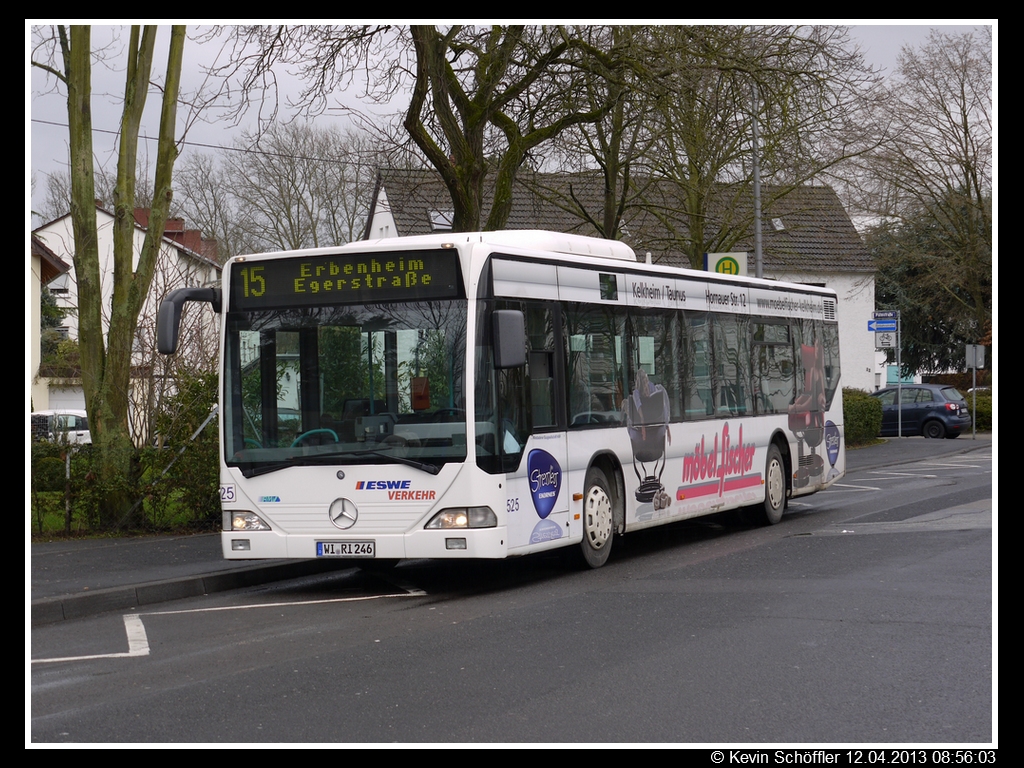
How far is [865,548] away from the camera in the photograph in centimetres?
1291

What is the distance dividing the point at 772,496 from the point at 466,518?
6.94 metres

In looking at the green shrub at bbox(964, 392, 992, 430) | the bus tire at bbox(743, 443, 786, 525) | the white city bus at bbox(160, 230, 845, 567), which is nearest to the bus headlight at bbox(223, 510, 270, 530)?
the white city bus at bbox(160, 230, 845, 567)

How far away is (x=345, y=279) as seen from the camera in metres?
10.8

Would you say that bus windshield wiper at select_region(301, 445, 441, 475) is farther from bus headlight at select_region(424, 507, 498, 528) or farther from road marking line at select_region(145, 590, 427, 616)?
road marking line at select_region(145, 590, 427, 616)

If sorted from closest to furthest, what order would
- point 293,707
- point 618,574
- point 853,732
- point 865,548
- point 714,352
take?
point 853,732 < point 293,707 < point 618,574 < point 865,548 < point 714,352

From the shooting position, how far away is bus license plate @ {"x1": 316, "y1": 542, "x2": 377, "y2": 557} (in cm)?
1050

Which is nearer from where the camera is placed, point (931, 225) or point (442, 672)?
point (442, 672)

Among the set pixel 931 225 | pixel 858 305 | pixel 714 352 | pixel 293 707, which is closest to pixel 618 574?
pixel 714 352

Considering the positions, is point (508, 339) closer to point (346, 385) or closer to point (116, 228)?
point (346, 385)

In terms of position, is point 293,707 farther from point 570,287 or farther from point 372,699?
point 570,287

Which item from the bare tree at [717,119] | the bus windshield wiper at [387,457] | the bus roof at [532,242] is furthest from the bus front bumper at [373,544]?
the bare tree at [717,119]

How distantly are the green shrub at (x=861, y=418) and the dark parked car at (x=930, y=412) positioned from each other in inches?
129

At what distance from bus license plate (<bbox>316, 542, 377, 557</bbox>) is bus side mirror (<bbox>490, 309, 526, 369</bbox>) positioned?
187 centimetres

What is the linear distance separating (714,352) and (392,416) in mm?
5281
